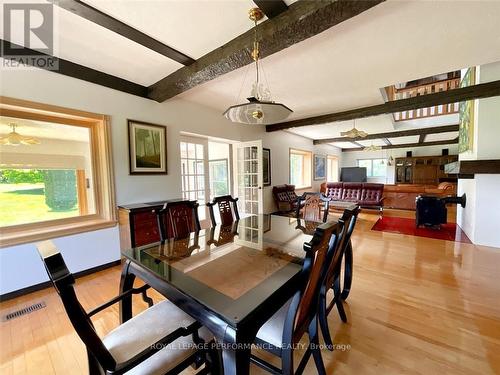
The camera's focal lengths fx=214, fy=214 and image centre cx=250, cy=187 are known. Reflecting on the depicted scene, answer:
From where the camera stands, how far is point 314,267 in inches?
39.3

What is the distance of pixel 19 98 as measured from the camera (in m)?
2.12

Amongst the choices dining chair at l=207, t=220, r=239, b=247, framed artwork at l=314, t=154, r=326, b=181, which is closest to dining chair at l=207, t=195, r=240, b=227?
dining chair at l=207, t=220, r=239, b=247

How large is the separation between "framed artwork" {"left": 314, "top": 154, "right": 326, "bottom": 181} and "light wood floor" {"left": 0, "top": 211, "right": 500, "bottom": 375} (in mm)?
5683

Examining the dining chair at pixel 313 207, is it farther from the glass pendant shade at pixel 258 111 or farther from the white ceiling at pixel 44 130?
the white ceiling at pixel 44 130

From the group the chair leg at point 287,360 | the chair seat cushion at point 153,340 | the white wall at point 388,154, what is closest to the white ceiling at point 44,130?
the chair seat cushion at point 153,340

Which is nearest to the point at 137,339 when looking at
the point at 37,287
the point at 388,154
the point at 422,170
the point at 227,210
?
the point at 227,210

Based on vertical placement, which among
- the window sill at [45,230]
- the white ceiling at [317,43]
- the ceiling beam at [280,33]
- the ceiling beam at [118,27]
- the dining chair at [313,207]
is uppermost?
the white ceiling at [317,43]

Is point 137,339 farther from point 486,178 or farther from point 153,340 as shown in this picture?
point 486,178

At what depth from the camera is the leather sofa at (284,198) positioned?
5840 millimetres

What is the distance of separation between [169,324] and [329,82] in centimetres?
331

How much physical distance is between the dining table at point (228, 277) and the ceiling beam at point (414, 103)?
3.31 metres

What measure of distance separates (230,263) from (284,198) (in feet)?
15.3

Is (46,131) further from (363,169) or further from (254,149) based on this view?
(363,169)

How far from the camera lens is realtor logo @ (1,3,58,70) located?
1671 millimetres
